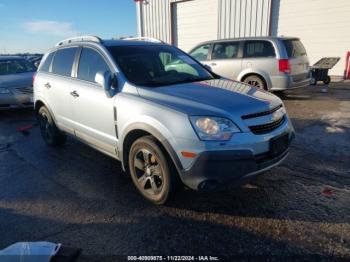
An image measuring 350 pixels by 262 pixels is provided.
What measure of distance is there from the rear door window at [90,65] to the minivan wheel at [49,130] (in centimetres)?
136

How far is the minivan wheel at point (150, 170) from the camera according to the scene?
2883mm

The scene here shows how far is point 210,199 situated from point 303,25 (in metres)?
11.8

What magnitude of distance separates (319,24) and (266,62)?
6.21 meters

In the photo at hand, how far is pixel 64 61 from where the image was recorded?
4520 mm

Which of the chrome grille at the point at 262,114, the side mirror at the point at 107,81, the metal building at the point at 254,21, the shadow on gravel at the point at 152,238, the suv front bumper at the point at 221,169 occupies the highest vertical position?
the metal building at the point at 254,21

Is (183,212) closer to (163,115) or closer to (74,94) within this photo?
(163,115)

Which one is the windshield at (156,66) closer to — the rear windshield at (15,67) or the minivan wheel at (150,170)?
the minivan wheel at (150,170)

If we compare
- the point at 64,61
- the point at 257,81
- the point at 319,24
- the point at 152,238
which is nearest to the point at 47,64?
the point at 64,61

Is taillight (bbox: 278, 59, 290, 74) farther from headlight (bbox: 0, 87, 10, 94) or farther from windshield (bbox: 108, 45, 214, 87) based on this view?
headlight (bbox: 0, 87, 10, 94)

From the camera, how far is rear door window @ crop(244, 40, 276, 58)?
7.80 meters

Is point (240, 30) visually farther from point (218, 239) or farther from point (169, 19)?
point (218, 239)

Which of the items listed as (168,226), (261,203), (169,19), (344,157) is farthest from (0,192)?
(169,19)

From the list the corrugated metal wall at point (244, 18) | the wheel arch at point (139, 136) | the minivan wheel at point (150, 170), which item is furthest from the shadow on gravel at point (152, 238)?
the corrugated metal wall at point (244, 18)

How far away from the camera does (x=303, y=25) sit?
12445mm
